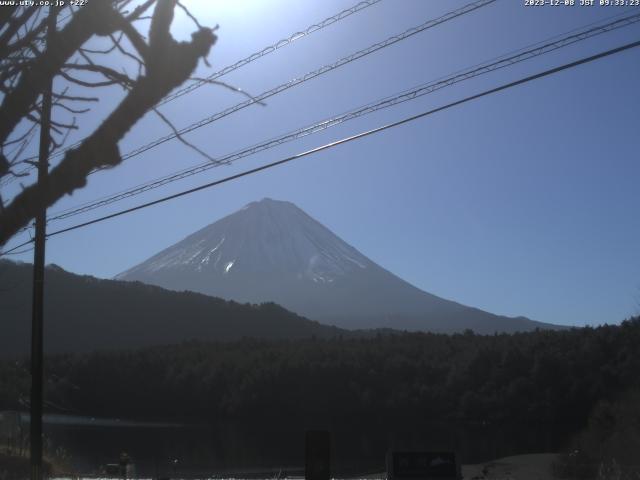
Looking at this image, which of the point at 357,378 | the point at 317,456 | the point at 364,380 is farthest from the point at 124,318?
the point at 317,456

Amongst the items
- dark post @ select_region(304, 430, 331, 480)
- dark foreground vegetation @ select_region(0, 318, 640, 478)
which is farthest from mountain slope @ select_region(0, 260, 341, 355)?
A: dark post @ select_region(304, 430, 331, 480)

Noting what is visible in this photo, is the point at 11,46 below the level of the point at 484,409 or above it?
above

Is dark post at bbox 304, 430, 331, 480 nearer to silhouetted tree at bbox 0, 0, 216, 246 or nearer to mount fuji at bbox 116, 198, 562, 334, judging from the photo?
silhouetted tree at bbox 0, 0, 216, 246

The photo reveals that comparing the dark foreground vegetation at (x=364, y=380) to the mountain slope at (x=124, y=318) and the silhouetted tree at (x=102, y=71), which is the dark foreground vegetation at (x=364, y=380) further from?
the silhouetted tree at (x=102, y=71)

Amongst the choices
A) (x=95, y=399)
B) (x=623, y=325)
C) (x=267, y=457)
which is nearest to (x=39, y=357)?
(x=267, y=457)

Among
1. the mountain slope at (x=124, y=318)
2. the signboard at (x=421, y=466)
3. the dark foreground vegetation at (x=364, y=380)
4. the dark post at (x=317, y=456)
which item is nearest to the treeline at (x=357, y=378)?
the dark foreground vegetation at (x=364, y=380)

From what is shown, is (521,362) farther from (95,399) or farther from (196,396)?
(95,399)
